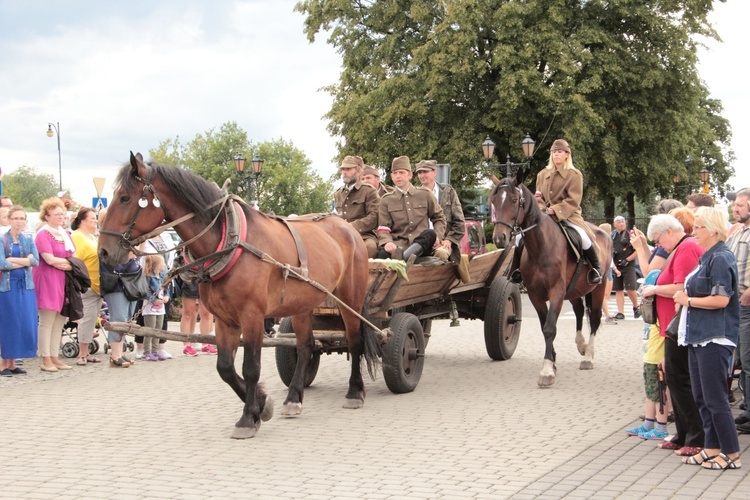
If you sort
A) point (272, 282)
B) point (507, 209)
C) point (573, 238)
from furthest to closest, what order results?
1. point (573, 238)
2. point (507, 209)
3. point (272, 282)

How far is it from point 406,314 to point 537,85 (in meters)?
22.6

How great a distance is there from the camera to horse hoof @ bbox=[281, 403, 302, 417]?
8.22 metres

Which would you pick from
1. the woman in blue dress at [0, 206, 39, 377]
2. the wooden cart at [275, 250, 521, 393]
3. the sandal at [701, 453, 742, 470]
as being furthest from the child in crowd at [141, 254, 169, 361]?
the sandal at [701, 453, 742, 470]

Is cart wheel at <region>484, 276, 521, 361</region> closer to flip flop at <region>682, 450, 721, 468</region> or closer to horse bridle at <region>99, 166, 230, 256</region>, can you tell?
flip flop at <region>682, 450, 721, 468</region>

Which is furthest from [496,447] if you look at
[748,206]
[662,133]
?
[662,133]

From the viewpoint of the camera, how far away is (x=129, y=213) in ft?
22.4

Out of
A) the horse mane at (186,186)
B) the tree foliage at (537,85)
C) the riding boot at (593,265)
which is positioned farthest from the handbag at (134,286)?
the tree foliage at (537,85)

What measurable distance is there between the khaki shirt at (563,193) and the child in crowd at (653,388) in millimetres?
3551

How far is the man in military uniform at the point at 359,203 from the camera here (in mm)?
10219

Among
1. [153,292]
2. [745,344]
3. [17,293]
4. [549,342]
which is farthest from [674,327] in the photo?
[17,293]

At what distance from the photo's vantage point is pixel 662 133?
32375 millimetres

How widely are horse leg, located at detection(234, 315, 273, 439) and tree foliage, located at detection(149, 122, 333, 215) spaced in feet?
212

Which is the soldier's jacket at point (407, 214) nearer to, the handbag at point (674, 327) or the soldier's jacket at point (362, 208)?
the soldier's jacket at point (362, 208)

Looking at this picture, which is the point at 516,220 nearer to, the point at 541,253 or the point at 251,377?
the point at 541,253
